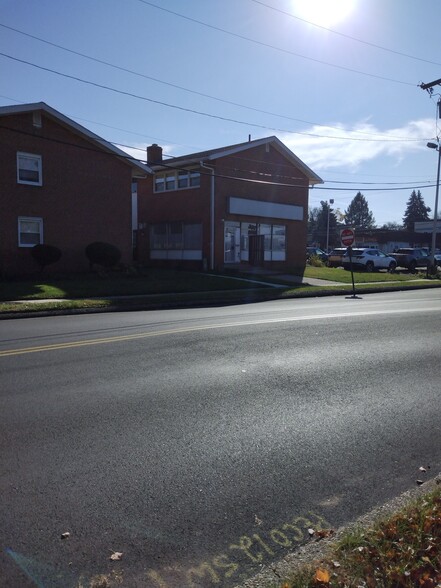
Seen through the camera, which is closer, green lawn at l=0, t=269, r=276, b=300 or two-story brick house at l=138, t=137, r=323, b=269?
green lawn at l=0, t=269, r=276, b=300

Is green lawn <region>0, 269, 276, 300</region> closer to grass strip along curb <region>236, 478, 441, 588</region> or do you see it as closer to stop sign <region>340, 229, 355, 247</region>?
stop sign <region>340, 229, 355, 247</region>

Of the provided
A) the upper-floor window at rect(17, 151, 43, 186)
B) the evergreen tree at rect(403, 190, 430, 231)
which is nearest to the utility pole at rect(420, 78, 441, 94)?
the upper-floor window at rect(17, 151, 43, 186)

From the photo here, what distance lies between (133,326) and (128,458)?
280 inches

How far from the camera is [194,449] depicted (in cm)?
458

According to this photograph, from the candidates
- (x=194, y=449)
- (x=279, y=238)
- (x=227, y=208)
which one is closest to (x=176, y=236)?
(x=227, y=208)

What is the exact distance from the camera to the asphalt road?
315cm

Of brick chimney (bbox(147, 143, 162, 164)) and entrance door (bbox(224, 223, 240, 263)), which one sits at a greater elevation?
brick chimney (bbox(147, 143, 162, 164))

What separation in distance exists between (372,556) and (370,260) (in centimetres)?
3528

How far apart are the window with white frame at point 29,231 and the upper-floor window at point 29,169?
1.58m

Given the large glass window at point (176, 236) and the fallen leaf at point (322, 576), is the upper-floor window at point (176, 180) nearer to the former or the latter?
the large glass window at point (176, 236)

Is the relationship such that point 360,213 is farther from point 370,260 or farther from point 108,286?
point 108,286

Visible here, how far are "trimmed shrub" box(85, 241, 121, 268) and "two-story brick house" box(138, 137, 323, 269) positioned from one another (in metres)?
6.34

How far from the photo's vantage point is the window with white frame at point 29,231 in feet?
72.3

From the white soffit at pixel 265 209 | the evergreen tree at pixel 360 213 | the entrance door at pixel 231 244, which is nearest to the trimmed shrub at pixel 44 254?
the entrance door at pixel 231 244
